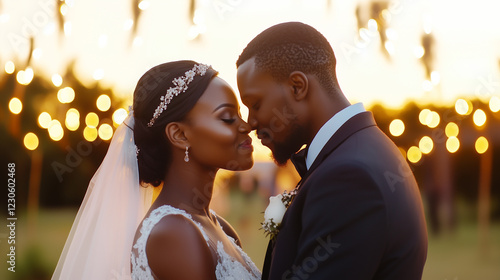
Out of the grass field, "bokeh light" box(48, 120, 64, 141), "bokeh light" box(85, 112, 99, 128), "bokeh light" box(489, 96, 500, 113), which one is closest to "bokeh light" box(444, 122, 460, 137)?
"bokeh light" box(489, 96, 500, 113)

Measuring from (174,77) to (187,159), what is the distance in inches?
19.2

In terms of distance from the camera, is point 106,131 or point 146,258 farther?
point 106,131

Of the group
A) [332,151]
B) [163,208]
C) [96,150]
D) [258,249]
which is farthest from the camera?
[96,150]

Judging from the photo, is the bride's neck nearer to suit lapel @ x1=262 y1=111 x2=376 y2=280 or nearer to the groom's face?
the groom's face

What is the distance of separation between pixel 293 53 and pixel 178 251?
1.13m

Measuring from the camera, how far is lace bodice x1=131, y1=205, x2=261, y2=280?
9.47 feet

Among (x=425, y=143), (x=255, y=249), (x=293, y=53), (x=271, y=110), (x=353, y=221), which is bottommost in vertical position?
(x=255, y=249)

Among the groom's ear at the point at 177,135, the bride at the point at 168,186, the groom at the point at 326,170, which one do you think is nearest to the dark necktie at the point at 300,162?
the groom at the point at 326,170

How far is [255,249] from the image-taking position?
16.7 m

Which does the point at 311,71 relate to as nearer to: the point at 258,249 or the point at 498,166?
the point at 258,249

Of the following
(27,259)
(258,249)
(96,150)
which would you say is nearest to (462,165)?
(258,249)

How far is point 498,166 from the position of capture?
1992cm

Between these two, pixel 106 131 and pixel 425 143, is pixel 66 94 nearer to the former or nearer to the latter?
pixel 106 131

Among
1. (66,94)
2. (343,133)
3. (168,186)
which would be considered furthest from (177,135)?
(66,94)
